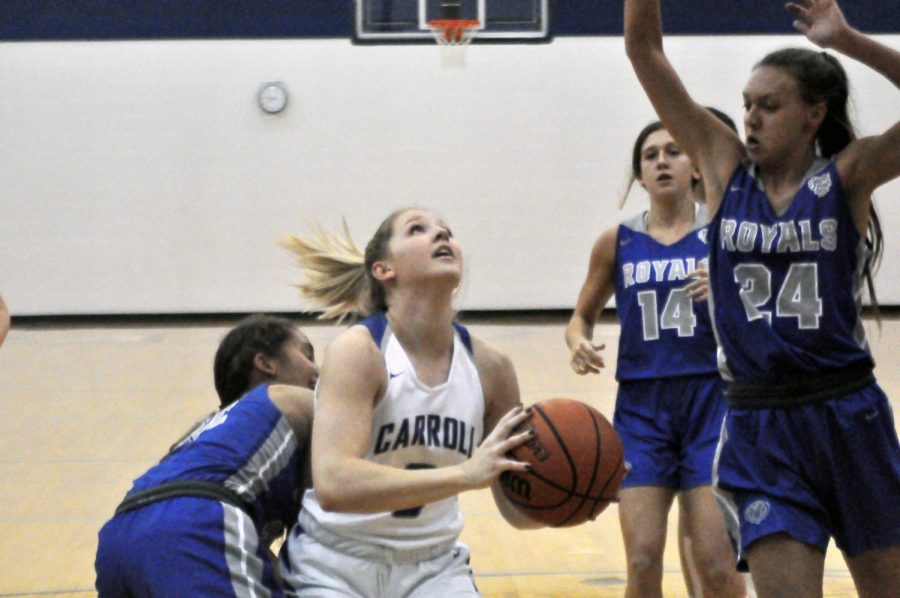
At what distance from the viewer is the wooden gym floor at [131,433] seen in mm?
4871

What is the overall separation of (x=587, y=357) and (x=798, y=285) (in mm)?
1252

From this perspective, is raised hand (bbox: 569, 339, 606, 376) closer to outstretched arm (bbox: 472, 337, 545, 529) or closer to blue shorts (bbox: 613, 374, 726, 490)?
blue shorts (bbox: 613, 374, 726, 490)

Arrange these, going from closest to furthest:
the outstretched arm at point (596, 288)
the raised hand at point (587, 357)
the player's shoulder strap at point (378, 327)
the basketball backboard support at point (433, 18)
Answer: the player's shoulder strap at point (378, 327) < the raised hand at point (587, 357) < the outstretched arm at point (596, 288) < the basketball backboard support at point (433, 18)

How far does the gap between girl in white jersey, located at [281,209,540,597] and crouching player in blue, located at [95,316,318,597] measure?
0.10 meters

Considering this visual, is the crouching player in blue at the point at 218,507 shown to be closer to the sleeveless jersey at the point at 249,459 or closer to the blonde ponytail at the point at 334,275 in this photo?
the sleeveless jersey at the point at 249,459

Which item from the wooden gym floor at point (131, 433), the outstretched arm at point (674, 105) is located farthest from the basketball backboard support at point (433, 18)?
the outstretched arm at point (674, 105)

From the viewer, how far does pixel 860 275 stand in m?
2.83

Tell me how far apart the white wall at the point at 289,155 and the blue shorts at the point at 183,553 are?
971cm

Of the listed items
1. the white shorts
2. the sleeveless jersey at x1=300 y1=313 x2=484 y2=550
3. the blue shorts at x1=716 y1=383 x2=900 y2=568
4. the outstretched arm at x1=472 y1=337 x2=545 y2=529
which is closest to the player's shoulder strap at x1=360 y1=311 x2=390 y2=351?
the sleeveless jersey at x1=300 y1=313 x2=484 y2=550

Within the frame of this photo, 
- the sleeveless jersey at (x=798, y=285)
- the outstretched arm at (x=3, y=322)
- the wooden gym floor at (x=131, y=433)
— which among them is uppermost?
the sleeveless jersey at (x=798, y=285)

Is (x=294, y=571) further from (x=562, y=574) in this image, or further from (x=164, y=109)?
(x=164, y=109)

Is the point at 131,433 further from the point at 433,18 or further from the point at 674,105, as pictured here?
the point at 433,18

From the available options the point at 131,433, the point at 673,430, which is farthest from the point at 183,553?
the point at 131,433

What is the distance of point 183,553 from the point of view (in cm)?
275
